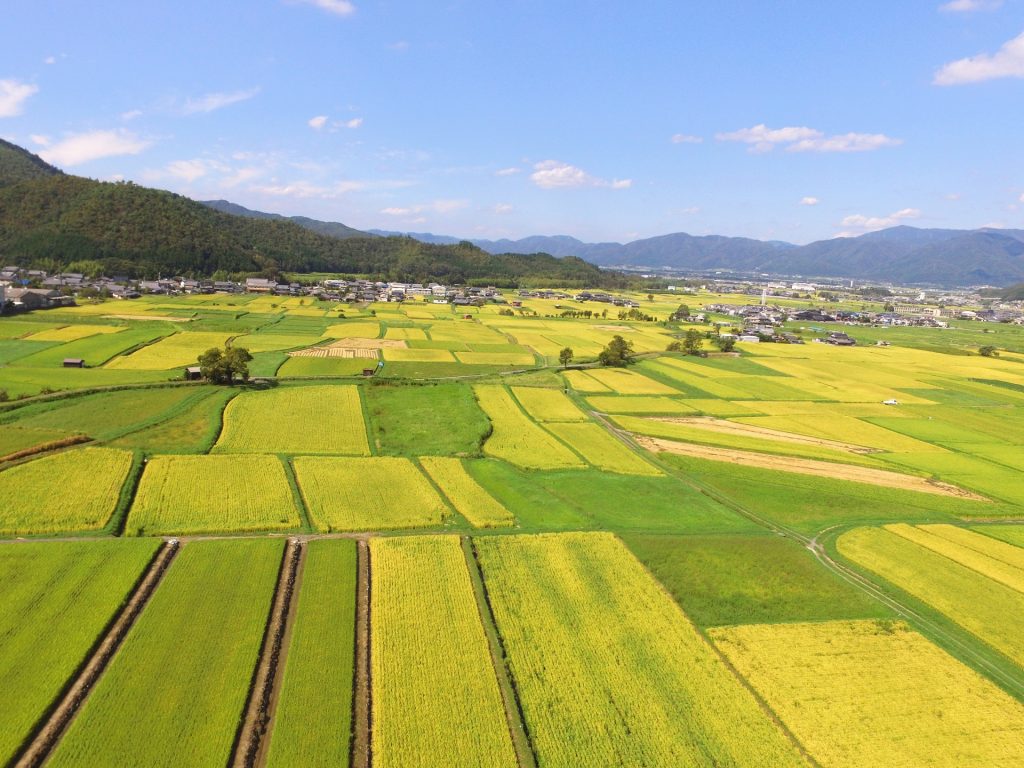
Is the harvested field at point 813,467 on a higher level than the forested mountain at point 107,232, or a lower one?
lower

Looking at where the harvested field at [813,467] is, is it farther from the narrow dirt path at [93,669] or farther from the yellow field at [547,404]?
the narrow dirt path at [93,669]

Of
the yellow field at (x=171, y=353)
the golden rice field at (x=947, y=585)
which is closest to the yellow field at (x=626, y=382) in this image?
the golden rice field at (x=947, y=585)

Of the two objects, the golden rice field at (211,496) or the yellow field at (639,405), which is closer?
the golden rice field at (211,496)

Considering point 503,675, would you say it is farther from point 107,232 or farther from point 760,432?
point 107,232

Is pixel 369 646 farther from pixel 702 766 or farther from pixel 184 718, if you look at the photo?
pixel 702 766

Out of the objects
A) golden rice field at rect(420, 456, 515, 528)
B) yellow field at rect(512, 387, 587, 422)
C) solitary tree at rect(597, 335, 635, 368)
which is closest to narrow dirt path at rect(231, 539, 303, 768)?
golden rice field at rect(420, 456, 515, 528)
